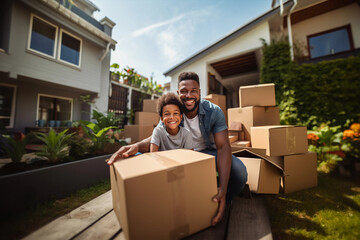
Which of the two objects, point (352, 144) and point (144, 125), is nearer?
point (352, 144)

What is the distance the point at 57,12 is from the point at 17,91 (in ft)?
9.08

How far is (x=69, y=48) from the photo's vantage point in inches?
204

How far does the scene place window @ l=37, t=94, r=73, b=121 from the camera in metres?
5.03

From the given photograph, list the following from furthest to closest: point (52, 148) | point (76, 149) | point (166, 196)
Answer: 1. point (76, 149)
2. point (52, 148)
3. point (166, 196)

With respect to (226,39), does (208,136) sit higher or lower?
lower

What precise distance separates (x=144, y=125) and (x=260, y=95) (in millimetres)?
2618

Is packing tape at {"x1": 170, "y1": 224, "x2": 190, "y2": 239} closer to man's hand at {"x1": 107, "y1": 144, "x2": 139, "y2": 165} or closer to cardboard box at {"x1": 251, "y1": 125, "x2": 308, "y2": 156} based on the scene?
man's hand at {"x1": 107, "y1": 144, "x2": 139, "y2": 165}

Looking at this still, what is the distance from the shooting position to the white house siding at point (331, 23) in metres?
4.98

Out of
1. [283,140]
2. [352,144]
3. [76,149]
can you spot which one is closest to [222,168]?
[283,140]

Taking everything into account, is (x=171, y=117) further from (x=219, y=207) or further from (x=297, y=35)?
(x=297, y=35)

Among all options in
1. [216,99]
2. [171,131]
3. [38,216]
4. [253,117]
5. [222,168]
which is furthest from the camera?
[216,99]

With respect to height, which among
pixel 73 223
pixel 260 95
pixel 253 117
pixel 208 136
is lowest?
pixel 73 223

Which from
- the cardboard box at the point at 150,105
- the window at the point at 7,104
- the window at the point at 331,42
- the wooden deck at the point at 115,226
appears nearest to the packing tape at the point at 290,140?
the wooden deck at the point at 115,226

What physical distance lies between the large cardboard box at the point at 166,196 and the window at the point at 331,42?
7430 millimetres
